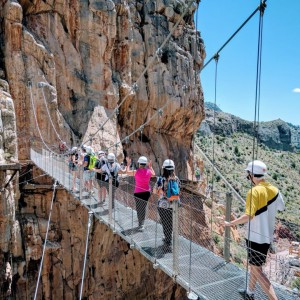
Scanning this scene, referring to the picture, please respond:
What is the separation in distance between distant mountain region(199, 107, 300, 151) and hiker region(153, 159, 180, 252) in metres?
51.7

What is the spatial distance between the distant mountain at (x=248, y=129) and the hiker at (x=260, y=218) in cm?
5298

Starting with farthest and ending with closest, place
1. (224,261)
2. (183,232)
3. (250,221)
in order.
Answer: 1. (183,232)
2. (224,261)
3. (250,221)

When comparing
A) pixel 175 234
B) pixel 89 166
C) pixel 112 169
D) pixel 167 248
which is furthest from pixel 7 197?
pixel 175 234

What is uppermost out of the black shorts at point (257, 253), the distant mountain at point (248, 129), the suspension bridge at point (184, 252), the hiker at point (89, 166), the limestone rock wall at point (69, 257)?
the distant mountain at point (248, 129)

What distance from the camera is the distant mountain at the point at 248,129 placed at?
58969mm

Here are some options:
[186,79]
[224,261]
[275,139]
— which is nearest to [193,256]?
[224,261]

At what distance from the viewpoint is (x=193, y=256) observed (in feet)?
12.6

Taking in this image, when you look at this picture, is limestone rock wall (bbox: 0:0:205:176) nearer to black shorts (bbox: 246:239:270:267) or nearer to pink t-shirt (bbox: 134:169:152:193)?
pink t-shirt (bbox: 134:169:152:193)


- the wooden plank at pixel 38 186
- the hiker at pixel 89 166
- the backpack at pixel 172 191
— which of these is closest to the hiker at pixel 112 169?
the hiker at pixel 89 166

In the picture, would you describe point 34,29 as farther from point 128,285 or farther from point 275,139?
point 275,139

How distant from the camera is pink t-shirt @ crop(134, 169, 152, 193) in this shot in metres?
4.45

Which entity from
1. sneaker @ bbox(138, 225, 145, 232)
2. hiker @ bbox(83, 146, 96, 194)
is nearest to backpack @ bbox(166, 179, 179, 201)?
sneaker @ bbox(138, 225, 145, 232)

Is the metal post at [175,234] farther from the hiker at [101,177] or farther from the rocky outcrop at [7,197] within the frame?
the rocky outcrop at [7,197]

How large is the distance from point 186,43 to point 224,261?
47.5ft
